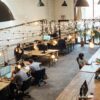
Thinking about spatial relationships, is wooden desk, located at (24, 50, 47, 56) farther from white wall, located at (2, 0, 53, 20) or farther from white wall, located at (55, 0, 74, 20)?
white wall, located at (55, 0, 74, 20)

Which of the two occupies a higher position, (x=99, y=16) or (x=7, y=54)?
(x=99, y=16)

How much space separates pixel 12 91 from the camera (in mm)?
9055

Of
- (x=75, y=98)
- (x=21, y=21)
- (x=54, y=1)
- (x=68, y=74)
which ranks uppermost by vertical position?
(x=54, y=1)

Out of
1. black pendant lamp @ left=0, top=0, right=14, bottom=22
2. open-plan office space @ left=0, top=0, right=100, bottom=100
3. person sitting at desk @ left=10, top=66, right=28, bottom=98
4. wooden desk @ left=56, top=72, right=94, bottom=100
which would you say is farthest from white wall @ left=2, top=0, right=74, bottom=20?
black pendant lamp @ left=0, top=0, right=14, bottom=22

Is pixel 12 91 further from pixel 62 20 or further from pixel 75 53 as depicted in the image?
pixel 62 20

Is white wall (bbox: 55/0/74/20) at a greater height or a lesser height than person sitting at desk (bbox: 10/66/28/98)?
greater

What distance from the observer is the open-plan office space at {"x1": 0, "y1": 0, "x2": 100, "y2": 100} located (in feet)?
23.6

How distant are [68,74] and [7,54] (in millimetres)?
4778

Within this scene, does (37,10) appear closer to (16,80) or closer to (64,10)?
(64,10)

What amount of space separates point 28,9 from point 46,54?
4.73 metres

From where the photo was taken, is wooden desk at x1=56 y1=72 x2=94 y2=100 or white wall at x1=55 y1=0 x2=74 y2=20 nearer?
wooden desk at x1=56 y1=72 x2=94 y2=100

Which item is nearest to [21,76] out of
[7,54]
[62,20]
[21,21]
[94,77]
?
[94,77]

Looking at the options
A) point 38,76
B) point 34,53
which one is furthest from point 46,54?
point 38,76

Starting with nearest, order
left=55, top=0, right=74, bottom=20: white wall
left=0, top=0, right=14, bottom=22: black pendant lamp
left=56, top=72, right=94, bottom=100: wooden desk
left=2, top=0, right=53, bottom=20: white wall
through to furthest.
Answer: left=0, top=0, right=14, bottom=22: black pendant lamp → left=56, top=72, right=94, bottom=100: wooden desk → left=2, top=0, right=53, bottom=20: white wall → left=55, top=0, right=74, bottom=20: white wall
